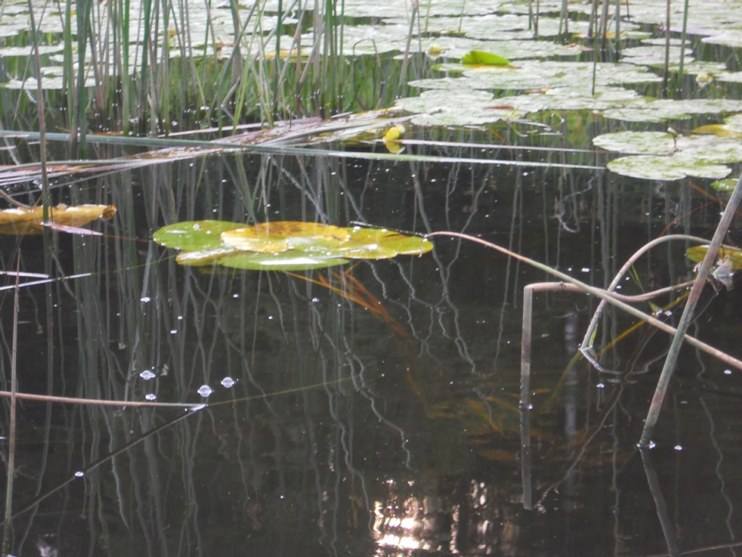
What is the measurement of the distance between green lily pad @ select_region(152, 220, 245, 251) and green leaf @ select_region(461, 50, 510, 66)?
1669mm

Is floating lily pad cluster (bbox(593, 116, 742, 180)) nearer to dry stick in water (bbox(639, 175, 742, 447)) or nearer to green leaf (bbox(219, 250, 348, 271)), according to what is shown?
green leaf (bbox(219, 250, 348, 271))

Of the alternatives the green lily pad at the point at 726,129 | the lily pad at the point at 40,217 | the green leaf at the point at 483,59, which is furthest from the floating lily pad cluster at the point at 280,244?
the green leaf at the point at 483,59

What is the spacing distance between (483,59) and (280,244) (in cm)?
180

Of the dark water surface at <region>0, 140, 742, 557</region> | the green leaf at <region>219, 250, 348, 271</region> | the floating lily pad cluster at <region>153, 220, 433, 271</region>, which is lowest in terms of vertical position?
the dark water surface at <region>0, 140, 742, 557</region>

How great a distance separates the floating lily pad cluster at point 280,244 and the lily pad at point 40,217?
0.51 feet

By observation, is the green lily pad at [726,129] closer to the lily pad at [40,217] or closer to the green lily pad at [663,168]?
the green lily pad at [663,168]

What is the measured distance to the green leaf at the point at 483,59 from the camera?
3.16m

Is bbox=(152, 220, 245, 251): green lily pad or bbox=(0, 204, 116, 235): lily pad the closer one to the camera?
bbox=(152, 220, 245, 251): green lily pad

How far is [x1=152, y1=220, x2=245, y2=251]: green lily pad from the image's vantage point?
160 centimetres

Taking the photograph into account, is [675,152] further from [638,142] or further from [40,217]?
[40,217]

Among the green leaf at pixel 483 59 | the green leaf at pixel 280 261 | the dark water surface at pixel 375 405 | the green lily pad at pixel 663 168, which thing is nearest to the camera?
the dark water surface at pixel 375 405

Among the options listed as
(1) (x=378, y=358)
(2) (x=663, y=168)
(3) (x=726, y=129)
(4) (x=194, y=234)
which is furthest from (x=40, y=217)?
(3) (x=726, y=129)

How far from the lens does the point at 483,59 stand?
3189 millimetres

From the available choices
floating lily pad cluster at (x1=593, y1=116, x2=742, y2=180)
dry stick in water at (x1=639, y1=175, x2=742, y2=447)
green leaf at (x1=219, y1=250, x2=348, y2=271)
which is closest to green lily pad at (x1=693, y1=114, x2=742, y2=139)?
floating lily pad cluster at (x1=593, y1=116, x2=742, y2=180)
